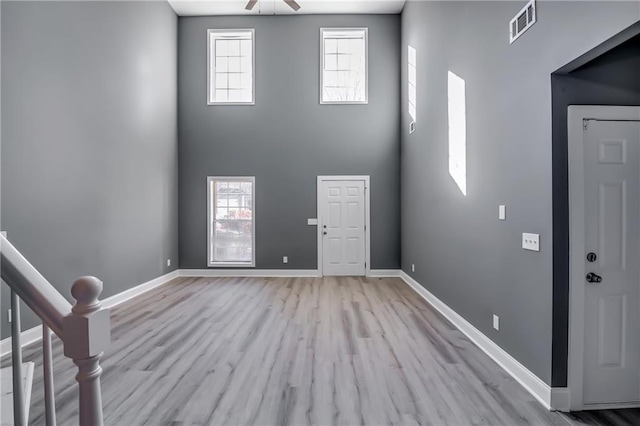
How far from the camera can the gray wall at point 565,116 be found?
7.07 feet

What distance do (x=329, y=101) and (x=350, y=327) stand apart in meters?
4.73

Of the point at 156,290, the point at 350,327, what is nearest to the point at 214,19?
the point at 156,290

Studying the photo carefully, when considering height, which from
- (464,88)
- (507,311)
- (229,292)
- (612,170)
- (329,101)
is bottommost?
(229,292)

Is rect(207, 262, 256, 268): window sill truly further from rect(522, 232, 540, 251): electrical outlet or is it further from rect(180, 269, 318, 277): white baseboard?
rect(522, 232, 540, 251): electrical outlet

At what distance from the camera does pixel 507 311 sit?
269 cm

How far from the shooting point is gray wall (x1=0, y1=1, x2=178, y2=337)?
10.4 ft

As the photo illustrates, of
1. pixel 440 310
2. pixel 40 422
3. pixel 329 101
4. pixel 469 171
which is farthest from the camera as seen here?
pixel 329 101

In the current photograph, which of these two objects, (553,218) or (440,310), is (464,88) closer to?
(553,218)

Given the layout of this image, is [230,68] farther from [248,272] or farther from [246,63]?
[248,272]

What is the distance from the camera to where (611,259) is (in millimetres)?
2191

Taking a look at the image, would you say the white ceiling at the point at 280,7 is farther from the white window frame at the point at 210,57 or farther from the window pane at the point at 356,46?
the window pane at the point at 356,46

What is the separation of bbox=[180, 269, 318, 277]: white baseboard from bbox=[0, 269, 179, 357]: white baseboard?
335 mm

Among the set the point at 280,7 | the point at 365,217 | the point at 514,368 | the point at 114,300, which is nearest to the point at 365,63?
the point at 280,7

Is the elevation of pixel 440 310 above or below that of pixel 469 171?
below
